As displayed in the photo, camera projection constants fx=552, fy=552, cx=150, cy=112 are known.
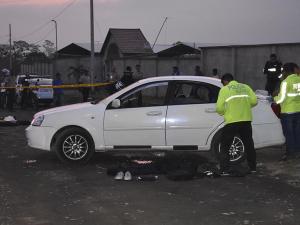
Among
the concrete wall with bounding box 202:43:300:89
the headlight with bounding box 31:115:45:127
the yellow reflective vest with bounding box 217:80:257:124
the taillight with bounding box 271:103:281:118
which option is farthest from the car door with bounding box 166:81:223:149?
the concrete wall with bounding box 202:43:300:89

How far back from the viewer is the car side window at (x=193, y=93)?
10117mm

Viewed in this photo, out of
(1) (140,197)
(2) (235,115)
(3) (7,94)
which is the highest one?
(3) (7,94)

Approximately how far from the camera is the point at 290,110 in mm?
10438

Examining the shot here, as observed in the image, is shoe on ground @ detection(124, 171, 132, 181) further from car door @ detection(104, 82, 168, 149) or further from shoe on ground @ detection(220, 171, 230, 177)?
shoe on ground @ detection(220, 171, 230, 177)

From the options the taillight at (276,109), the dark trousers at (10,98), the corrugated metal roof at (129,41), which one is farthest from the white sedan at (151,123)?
the corrugated metal roof at (129,41)

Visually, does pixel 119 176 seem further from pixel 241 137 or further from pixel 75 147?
pixel 241 137

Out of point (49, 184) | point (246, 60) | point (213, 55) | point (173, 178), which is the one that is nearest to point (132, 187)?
point (173, 178)

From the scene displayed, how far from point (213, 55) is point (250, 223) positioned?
20.5 metres

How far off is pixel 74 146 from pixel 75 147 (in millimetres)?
26

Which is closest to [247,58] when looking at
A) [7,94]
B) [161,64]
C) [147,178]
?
[161,64]

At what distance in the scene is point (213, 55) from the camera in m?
26.3

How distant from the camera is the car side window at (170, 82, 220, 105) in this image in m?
10.1

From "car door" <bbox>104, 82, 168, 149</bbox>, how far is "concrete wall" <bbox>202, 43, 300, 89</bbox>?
1291 cm

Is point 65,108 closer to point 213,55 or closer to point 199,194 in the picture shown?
point 199,194
